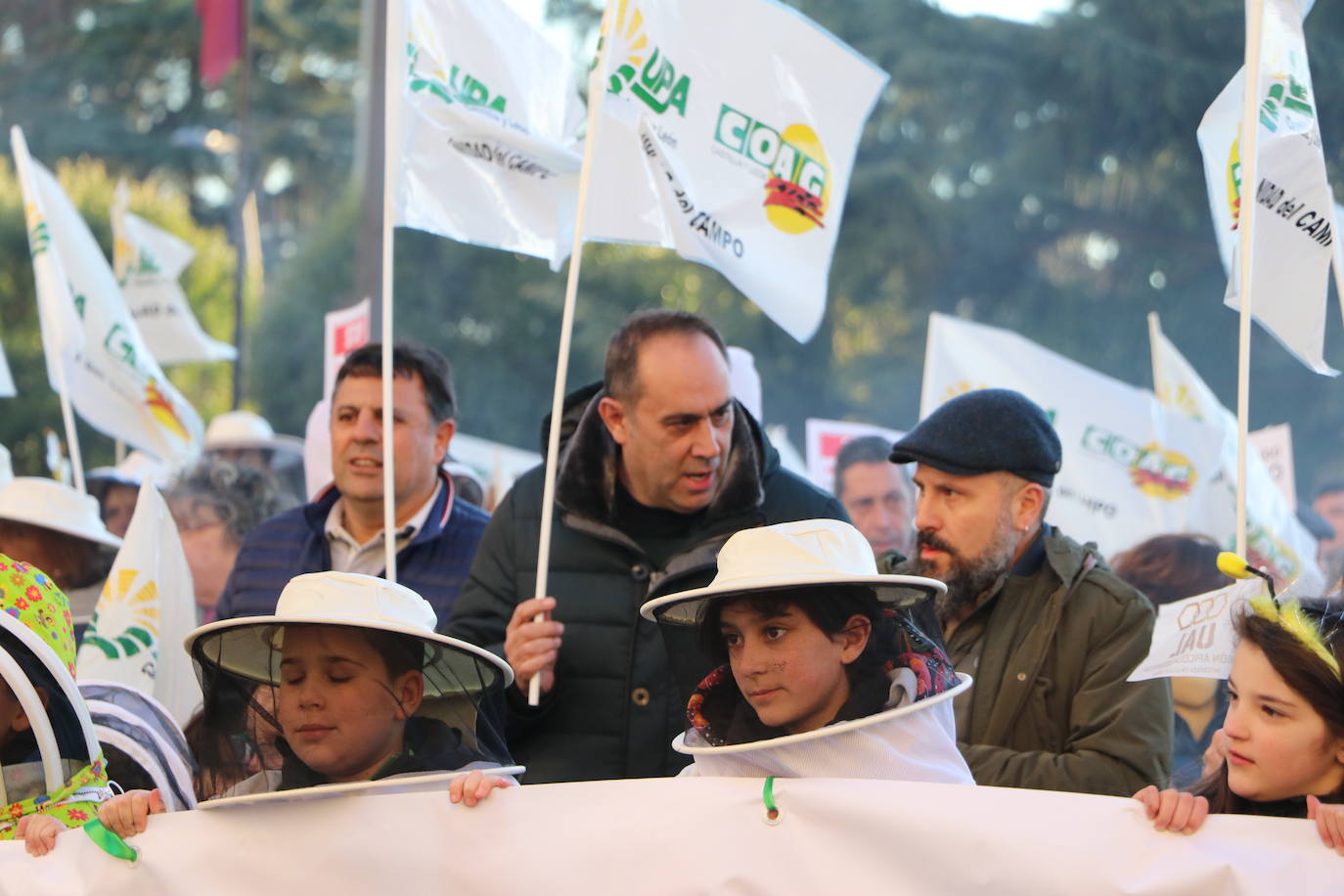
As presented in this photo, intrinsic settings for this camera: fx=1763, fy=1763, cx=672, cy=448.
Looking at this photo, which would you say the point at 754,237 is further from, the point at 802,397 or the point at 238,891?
the point at 802,397

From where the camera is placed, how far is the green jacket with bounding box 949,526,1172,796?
3604 mm

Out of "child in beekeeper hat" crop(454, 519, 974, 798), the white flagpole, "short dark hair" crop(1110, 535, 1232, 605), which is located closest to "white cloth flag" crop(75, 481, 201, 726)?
the white flagpole

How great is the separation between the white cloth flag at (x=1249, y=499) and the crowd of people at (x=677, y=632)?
1348 mm

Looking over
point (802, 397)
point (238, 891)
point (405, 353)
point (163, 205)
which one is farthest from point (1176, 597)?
point (163, 205)

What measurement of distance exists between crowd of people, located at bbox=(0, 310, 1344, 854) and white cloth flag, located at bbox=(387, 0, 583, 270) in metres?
0.57

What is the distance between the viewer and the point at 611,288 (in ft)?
80.1

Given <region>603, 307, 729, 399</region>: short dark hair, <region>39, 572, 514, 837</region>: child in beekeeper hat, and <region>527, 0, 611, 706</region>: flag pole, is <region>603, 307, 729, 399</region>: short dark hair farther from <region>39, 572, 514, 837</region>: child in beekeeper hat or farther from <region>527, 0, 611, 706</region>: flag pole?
<region>39, 572, 514, 837</region>: child in beekeeper hat

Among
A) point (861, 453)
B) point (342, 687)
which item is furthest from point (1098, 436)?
point (342, 687)

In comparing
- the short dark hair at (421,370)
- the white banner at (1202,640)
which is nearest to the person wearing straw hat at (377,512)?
the short dark hair at (421,370)

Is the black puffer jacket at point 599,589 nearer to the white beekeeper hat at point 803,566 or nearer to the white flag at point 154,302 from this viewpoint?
the white beekeeper hat at point 803,566

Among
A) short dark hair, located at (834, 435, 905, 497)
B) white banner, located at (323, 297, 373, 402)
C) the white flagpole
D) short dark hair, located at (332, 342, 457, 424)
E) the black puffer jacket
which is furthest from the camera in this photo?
white banner, located at (323, 297, 373, 402)

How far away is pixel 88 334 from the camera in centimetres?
692

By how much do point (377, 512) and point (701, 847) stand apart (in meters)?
2.37

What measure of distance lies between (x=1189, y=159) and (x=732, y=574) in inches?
845
